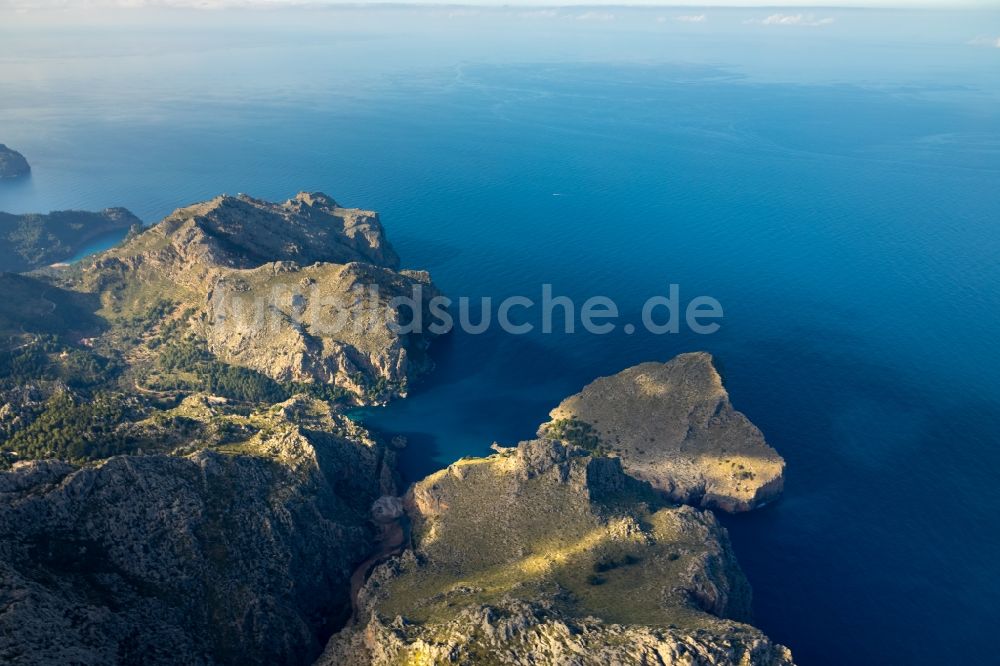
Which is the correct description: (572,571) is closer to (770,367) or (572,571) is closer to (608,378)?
(608,378)

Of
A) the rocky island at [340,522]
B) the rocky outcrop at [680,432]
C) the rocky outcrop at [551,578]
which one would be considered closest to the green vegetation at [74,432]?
the rocky island at [340,522]

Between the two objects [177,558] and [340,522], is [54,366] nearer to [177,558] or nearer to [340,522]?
[340,522]

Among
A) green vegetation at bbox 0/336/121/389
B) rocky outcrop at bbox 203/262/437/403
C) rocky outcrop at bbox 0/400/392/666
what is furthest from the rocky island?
rocky outcrop at bbox 203/262/437/403

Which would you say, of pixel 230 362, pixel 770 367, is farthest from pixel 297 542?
pixel 770 367

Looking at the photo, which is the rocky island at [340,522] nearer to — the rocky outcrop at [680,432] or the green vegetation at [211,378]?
the rocky outcrop at [680,432]

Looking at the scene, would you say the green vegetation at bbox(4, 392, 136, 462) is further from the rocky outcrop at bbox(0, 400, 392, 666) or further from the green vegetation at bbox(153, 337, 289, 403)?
the green vegetation at bbox(153, 337, 289, 403)
